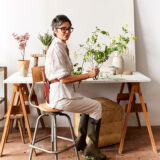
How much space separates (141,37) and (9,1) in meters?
1.93

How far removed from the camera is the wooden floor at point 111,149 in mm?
2892

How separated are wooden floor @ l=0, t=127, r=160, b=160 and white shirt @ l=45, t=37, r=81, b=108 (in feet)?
2.52

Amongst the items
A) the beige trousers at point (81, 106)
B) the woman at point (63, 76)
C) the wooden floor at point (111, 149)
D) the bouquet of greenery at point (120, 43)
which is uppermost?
the bouquet of greenery at point (120, 43)

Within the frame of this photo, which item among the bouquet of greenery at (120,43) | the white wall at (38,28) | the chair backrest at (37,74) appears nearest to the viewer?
the chair backrest at (37,74)

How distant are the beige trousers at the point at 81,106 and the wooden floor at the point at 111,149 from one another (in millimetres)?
569

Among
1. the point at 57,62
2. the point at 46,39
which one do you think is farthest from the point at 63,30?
the point at 46,39

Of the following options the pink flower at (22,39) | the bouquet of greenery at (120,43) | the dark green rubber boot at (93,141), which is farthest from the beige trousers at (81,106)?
the pink flower at (22,39)

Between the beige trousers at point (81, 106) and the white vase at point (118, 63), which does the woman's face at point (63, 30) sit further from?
the white vase at point (118, 63)

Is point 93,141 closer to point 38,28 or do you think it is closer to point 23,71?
point 23,71

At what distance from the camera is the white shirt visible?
2422 millimetres

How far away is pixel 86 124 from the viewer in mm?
2918

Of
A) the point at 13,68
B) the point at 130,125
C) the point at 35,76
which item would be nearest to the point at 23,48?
the point at 13,68

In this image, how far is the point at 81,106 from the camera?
8.41ft

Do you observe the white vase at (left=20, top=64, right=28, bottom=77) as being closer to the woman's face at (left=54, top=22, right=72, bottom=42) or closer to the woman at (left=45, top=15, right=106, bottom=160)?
the woman at (left=45, top=15, right=106, bottom=160)
